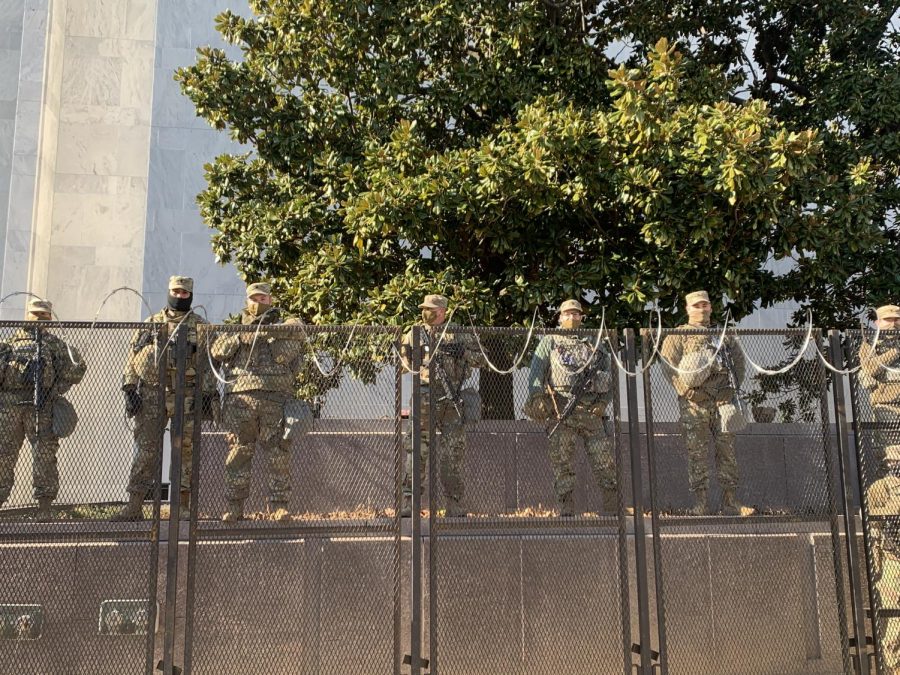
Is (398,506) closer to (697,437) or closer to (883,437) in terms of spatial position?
(697,437)

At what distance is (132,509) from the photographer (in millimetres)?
6742

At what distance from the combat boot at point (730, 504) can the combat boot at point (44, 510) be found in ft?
16.9

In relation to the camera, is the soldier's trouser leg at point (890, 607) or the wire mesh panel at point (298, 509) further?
the soldier's trouser leg at point (890, 607)

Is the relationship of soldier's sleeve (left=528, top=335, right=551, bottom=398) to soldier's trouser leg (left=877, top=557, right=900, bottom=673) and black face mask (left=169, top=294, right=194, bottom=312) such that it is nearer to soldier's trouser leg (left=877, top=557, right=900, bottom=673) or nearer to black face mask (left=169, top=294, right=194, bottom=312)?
soldier's trouser leg (left=877, top=557, right=900, bottom=673)

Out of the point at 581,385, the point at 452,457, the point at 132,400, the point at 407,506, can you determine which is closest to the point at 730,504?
the point at 581,385

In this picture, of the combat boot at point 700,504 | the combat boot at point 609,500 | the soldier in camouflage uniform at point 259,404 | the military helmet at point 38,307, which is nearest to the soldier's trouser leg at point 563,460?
the combat boot at point 609,500

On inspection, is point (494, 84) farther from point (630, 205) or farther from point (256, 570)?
point (256, 570)

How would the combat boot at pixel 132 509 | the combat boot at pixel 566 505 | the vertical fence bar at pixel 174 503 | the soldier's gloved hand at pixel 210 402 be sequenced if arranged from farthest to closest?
1. the combat boot at pixel 566 505
2. the soldier's gloved hand at pixel 210 402
3. the combat boot at pixel 132 509
4. the vertical fence bar at pixel 174 503

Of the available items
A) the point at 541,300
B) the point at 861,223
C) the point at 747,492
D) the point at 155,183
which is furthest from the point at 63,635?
the point at 155,183

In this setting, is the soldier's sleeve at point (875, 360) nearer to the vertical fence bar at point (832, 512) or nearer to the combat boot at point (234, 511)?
the vertical fence bar at point (832, 512)

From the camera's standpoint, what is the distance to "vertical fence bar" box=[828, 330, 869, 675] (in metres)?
6.68

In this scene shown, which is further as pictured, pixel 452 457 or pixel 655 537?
pixel 452 457

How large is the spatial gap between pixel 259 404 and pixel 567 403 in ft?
7.87

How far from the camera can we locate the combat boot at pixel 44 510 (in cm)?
617
